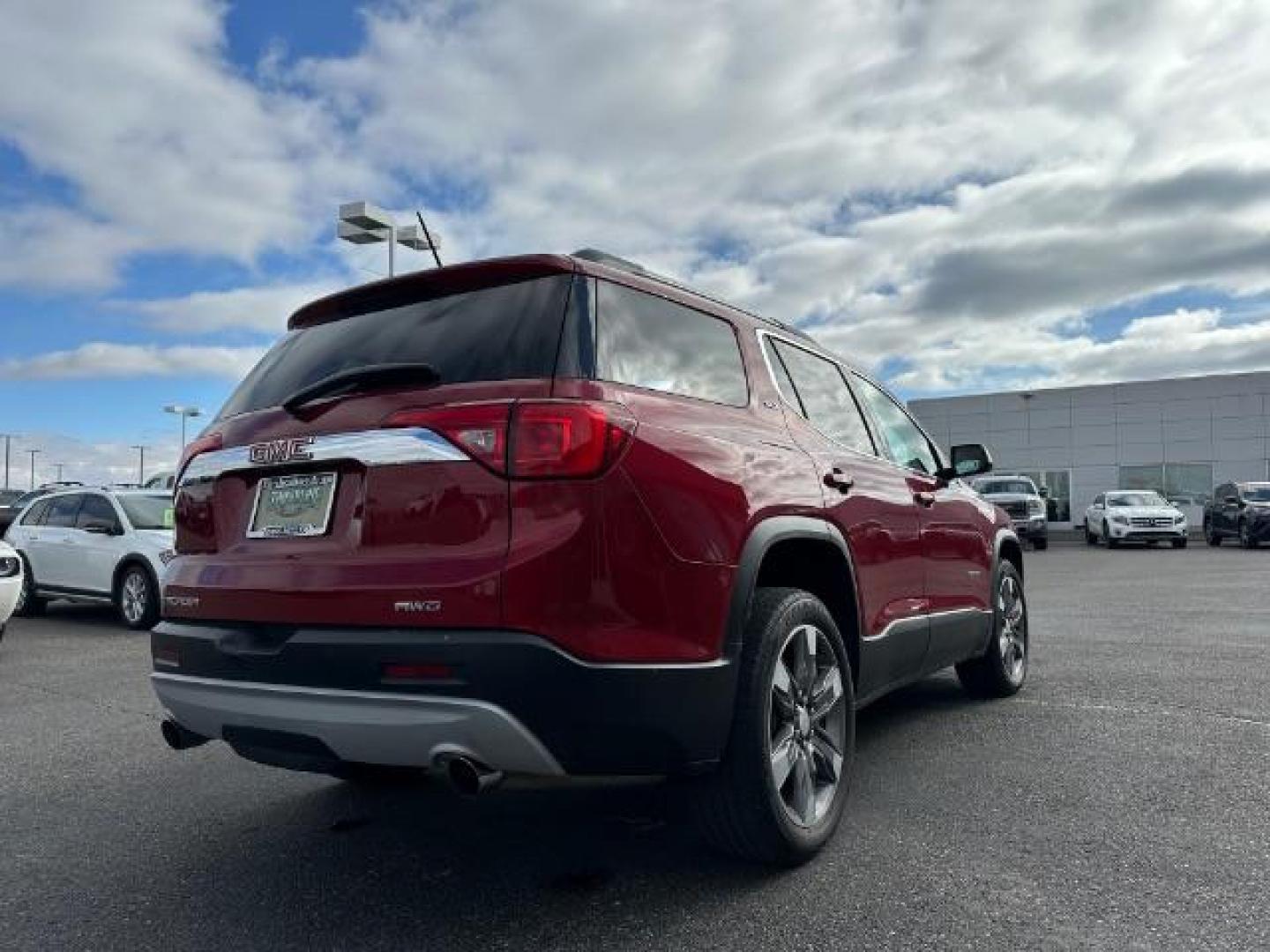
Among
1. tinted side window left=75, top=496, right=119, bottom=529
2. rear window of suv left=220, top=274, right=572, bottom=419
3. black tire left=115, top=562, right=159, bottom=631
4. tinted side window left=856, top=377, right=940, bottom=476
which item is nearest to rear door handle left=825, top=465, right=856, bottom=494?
tinted side window left=856, top=377, right=940, bottom=476

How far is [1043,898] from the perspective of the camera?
10.0 ft

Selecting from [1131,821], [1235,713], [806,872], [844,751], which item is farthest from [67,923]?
[1235,713]

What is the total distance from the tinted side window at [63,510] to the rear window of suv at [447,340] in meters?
10.0

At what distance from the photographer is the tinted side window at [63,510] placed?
12258 mm

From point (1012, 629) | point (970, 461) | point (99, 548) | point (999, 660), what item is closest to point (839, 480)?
point (970, 461)

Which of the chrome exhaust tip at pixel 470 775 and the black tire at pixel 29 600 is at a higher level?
the chrome exhaust tip at pixel 470 775

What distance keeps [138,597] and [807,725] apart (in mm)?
9716

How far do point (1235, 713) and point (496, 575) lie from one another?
464 cm

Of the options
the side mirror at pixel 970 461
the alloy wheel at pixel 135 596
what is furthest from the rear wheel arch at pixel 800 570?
the alloy wheel at pixel 135 596

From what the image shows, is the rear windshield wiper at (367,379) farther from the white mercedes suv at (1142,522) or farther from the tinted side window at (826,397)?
the white mercedes suv at (1142,522)

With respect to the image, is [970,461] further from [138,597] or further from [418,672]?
[138,597]

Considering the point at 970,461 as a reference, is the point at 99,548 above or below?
below

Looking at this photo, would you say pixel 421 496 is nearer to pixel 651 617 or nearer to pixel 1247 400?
pixel 651 617

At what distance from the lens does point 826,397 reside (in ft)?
14.5
